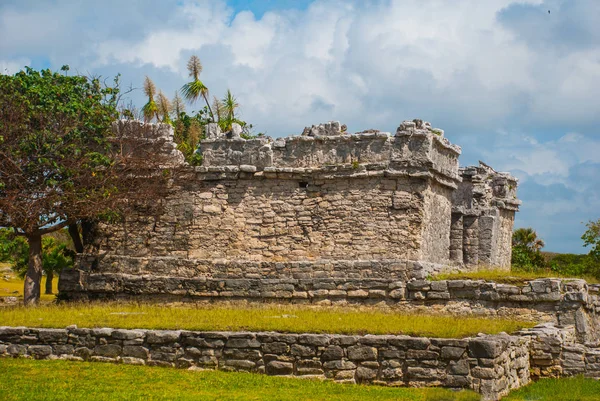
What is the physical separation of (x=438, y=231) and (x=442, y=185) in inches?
41.1

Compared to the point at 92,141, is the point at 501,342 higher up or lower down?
lower down

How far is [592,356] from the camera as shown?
12.1 m

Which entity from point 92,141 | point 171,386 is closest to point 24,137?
point 92,141

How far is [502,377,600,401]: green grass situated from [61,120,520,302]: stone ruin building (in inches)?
199

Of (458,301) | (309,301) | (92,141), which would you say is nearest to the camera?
(458,301)

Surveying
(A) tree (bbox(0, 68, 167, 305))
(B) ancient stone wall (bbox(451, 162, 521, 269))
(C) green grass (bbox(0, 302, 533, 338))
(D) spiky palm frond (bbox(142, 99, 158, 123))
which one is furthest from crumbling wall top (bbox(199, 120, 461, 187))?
(D) spiky palm frond (bbox(142, 99, 158, 123))

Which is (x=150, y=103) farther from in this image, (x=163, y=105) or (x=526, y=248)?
(x=526, y=248)

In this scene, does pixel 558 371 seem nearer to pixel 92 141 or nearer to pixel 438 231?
pixel 438 231

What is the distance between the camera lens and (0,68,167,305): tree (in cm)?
1748

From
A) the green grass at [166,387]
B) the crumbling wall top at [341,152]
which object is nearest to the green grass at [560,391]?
the green grass at [166,387]

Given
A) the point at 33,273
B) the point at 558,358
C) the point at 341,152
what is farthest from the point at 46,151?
the point at 558,358

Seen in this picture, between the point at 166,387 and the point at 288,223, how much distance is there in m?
7.59

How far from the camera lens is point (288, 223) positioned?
703 inches

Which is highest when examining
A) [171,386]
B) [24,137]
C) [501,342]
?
[24,137]
